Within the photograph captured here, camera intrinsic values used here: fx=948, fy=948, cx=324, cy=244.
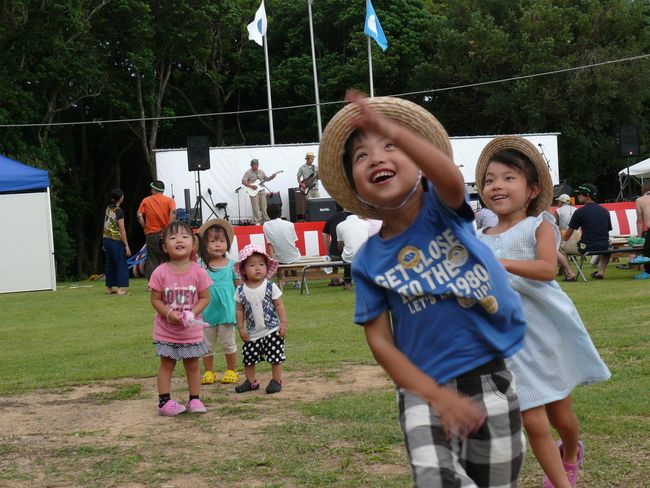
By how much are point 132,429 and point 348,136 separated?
149 inches

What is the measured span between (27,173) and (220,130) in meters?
23.6

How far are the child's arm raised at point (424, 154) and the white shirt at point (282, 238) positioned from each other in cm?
1362

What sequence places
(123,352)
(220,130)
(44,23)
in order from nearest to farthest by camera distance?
(123,352) → (44,23) → (220,130)

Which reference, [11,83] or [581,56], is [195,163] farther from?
→ [581,56]

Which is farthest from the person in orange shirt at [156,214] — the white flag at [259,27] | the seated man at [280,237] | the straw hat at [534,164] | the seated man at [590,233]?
the white flag at [259,27]

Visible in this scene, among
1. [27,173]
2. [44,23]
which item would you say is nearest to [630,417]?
[27,173]

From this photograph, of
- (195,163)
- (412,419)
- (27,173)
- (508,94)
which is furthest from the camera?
(508,94)

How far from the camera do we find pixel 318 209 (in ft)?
81.7

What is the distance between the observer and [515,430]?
9.66 ft

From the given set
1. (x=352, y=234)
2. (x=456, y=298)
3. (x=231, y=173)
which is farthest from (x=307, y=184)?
(x=456, y=298)

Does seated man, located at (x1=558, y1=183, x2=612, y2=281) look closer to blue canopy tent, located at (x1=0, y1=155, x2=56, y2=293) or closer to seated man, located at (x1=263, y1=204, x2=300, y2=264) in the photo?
seated man, located at (x1=263, y1=204, x2=300, y2=264)

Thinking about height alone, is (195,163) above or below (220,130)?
below

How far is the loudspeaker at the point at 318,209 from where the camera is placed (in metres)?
24.8

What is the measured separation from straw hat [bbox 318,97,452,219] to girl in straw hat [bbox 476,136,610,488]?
1.05m
